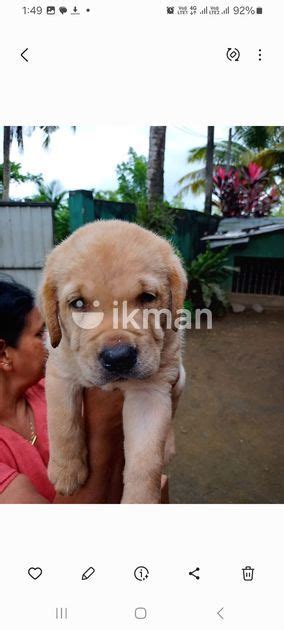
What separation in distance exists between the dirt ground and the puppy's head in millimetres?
2264

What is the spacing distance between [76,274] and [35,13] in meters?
0.73

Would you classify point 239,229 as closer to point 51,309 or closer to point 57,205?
point 57,205

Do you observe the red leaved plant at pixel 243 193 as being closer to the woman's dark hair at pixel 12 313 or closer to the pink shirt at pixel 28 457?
the woman's dark hair at pixel 12 313

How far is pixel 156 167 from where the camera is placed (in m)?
6.76

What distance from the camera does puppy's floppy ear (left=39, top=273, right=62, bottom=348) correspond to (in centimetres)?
141

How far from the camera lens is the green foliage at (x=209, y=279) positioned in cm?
738

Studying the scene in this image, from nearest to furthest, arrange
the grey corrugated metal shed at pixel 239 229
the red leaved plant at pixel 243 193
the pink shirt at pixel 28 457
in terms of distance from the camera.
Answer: the pink shirt at pixel 28 457, the grey corrugated metal shed at pixel 239 229, the red leaved plant at pixel 243 193

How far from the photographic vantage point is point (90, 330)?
125 centimetres
